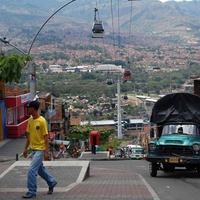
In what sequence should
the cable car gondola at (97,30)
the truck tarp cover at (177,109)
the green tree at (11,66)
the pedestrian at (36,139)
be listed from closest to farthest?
the pedestrian at (36,139)
the green tree at (11,66)
the truck tarp cover at (177,109)
the cable car gondola at (97,30)

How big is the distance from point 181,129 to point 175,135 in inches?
25.2

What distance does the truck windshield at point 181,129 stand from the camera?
18.6m

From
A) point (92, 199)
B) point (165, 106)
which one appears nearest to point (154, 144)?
point (165, 106)

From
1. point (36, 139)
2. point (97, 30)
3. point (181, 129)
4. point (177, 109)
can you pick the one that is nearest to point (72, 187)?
point (36, 139)

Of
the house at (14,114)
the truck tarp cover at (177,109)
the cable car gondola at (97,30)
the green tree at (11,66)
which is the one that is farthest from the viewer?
the house at (14,114)

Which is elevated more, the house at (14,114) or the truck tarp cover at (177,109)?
the truck tarp cover at (177,109)

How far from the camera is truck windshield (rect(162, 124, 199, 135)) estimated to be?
18.6 m

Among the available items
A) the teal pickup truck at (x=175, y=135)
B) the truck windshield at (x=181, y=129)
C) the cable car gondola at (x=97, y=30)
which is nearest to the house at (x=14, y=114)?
the cable car gondola at (x=97, y=30)

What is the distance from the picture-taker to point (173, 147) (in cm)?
1744

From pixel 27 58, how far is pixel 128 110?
90.3 meters

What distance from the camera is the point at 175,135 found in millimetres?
18109

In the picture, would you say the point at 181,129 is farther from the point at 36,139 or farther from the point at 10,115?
the point at 10,115

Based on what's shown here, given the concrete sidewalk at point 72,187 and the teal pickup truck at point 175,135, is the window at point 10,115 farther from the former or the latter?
the concrete sidewalk at point 72,187

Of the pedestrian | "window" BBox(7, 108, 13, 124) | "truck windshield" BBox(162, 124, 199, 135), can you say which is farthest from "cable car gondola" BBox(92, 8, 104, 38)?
"window" BBox(7, 108, 13, 124)
